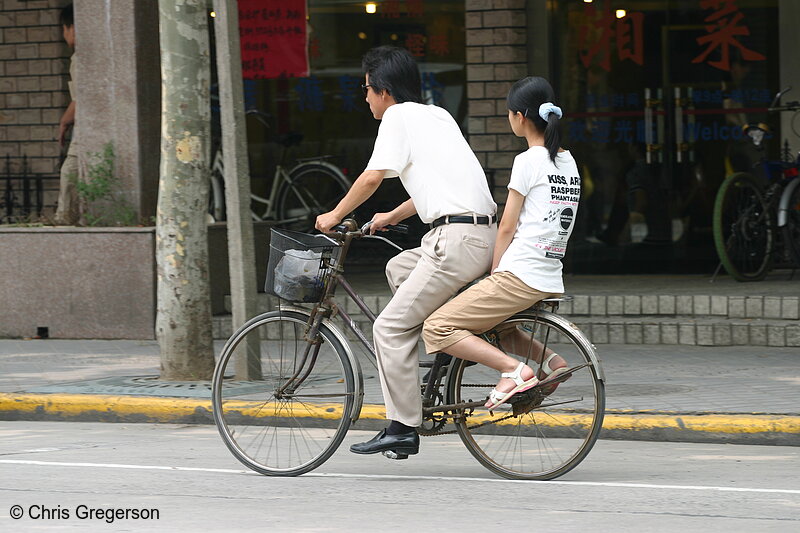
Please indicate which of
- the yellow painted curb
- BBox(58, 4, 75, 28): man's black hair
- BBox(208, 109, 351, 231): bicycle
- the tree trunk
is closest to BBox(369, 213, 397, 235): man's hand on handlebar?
the yellow painted curb

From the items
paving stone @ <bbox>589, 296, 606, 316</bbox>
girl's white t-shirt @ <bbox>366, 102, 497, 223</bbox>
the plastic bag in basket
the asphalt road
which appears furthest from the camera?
paving stone @ <bbox>589, 296, 606, 316</bbox>

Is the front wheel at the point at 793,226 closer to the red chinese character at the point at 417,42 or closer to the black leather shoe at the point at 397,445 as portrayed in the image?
the red chinese character at the point at 417,42

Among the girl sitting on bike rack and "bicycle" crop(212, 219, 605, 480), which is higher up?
the girl sitting on bike rack

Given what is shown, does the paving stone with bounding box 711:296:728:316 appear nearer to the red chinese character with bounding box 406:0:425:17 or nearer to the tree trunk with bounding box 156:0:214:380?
the tree trunk with bounding box 156:0:214:380

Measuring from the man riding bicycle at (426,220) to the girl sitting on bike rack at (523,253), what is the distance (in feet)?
0.31

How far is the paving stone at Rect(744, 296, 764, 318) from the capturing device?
10.7m

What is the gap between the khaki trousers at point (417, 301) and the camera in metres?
6.45

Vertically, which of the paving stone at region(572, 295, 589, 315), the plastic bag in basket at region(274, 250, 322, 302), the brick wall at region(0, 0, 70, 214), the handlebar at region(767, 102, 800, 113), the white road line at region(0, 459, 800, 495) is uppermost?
the brick wall at region(0, 0, 70, 214)

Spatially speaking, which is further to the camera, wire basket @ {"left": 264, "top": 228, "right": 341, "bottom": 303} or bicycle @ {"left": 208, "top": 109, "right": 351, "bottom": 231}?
bicycle @ {"left": 208, "top": 109, "right": 351, "bottom": 231}

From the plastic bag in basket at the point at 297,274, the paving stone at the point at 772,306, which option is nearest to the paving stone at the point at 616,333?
the paving stone at the point at 772,306

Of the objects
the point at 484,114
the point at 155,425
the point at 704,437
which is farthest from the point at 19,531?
the point at 484,114

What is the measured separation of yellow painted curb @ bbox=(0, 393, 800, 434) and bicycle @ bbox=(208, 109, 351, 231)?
Answer: 17.8 feet

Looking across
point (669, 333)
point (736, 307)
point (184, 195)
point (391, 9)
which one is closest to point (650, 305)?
point (669, 333)

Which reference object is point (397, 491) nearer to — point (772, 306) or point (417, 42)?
point (772, 306)
